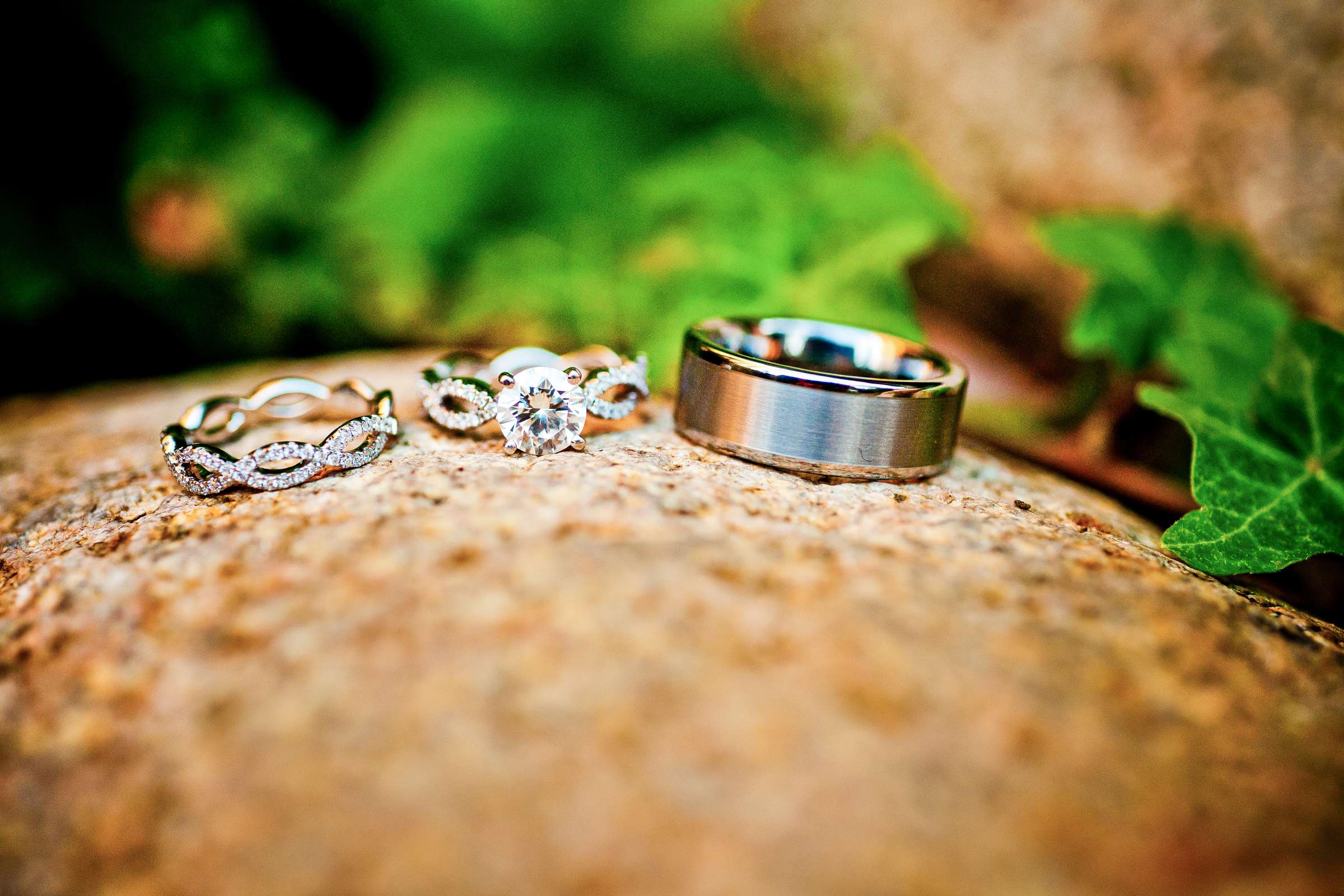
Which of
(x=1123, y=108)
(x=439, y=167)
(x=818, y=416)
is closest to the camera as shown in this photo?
(x=818, y=416)

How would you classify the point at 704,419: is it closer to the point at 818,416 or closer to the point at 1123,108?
the point at 818,416

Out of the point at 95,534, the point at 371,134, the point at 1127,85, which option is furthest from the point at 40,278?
the point at 1127,85

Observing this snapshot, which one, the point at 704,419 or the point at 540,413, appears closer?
the point at 540,413

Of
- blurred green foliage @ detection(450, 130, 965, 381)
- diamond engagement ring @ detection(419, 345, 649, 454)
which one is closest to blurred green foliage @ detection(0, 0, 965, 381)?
blurred green foliage @ detection(450, 130, 965, 381)

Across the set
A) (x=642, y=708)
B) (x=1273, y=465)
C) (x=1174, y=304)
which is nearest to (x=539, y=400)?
(x=642, y=708)

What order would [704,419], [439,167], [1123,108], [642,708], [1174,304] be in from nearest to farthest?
[642,708], [704,419], [1174,304], [1123,108], [439,167]

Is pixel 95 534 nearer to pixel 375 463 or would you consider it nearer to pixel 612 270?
pixel 375 463

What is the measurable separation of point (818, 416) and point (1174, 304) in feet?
4.52

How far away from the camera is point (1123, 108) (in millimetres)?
2832

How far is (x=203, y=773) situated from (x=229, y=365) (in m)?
3.20

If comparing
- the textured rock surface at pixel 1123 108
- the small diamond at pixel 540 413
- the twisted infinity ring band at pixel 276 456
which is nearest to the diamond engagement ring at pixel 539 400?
the small diamond at pixel 540 413

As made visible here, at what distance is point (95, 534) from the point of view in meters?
1.66

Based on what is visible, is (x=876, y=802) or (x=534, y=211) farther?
(x=534, y=211)

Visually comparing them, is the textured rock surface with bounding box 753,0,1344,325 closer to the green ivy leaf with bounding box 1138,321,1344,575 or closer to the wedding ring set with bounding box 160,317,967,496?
the green ivy leaf with bounding box 1138,321,1344,575
